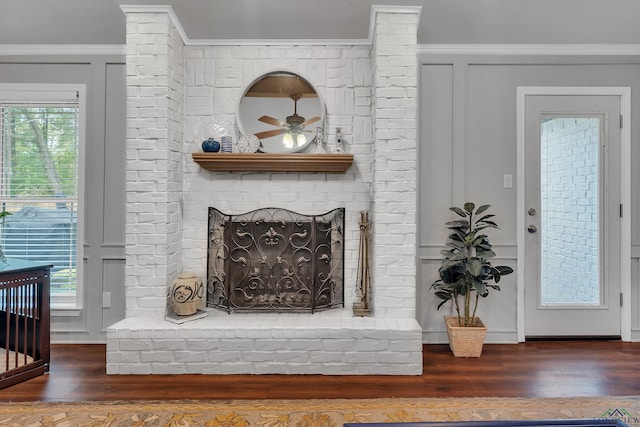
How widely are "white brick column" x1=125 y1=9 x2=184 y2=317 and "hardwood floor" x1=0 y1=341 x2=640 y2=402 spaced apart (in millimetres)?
499

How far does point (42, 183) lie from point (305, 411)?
9.01 feet

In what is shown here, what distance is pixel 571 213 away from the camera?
10.5ft

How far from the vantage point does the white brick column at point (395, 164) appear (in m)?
2.71

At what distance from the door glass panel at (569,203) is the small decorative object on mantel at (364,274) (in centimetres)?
143

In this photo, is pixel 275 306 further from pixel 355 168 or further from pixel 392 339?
pixel 355 168

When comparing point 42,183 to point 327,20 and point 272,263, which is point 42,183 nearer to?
point 272,263

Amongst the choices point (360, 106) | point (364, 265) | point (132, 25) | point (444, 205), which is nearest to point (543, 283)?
point (444, 205)

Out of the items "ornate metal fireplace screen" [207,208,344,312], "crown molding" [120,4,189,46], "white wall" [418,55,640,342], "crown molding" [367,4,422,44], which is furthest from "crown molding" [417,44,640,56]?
"crown molding" [120,4,189,46]

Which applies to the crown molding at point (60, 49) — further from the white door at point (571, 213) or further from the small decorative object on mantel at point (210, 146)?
the white door at point (571, 213)

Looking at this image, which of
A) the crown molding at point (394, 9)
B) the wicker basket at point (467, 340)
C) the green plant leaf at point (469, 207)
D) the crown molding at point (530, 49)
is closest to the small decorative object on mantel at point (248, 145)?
the crown molding at point (394, 9)

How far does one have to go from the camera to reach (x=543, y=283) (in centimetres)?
319

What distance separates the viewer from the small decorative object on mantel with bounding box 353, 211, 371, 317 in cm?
283

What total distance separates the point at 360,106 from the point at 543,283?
2003mm

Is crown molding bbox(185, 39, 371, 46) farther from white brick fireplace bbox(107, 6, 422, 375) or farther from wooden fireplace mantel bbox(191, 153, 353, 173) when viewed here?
wooden fireplace mantel bbox(191, 153, 353, 173)
